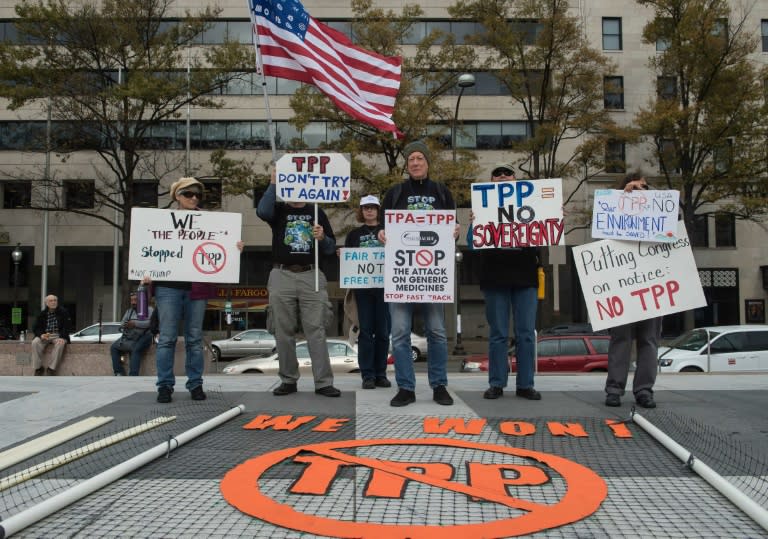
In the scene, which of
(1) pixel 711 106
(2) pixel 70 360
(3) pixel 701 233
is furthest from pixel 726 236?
(2) pixel 70 360

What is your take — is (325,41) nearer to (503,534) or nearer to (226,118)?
(503,534)

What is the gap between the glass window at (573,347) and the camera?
44.9ft

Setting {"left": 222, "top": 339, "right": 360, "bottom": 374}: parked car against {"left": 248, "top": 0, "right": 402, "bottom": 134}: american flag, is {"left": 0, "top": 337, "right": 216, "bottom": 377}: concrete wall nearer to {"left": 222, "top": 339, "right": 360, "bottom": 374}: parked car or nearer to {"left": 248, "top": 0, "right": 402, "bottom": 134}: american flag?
{"left": 222, "top": 339, "right": 360, "bottom": 374}: parked car

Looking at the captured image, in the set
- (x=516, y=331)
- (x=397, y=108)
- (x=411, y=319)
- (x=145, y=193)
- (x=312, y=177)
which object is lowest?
(x=516, y=331)

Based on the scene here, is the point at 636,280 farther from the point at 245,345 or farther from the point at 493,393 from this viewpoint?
the point at 245,345

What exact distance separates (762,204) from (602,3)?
15.6 metres

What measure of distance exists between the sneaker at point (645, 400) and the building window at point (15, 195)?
31.1 metres

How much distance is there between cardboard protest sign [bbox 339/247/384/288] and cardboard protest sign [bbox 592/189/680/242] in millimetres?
2005

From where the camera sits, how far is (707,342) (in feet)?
47.7

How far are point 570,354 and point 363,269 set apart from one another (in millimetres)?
8387

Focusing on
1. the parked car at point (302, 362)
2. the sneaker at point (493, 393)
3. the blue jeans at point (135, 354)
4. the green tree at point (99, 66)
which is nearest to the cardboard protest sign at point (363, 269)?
the sneaker at point (493, 393)

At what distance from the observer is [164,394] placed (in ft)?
18.1

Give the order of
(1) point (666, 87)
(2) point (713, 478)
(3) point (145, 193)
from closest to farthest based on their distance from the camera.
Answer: (2) point (713, 478) < (1) point (666, 87) < (3) point (145, 193)

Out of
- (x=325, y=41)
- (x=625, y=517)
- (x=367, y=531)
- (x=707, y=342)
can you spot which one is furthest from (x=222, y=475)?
(x=707, y=342)
